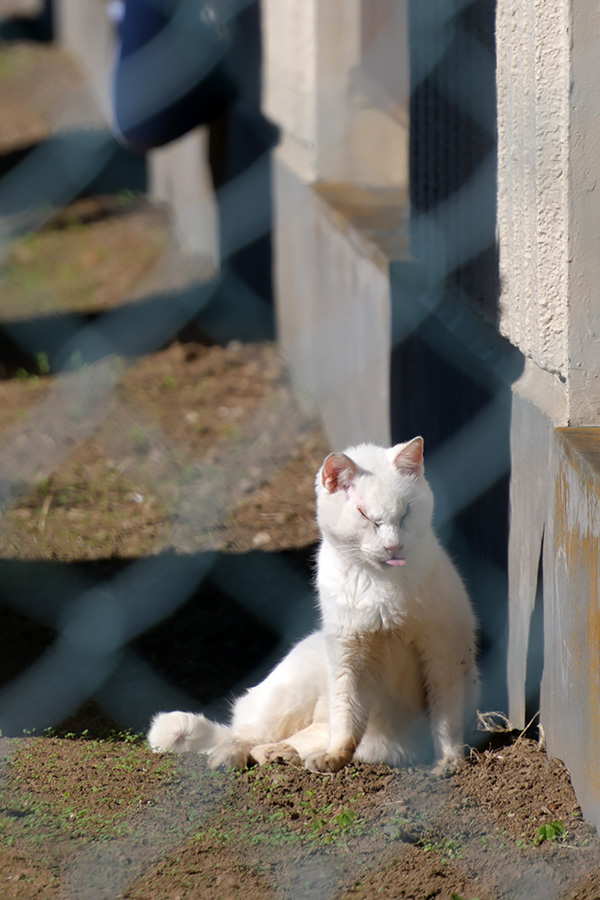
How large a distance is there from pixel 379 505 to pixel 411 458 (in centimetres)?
11

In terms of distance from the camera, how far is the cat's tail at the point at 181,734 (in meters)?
1.95

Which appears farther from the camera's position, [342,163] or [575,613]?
[342,163]

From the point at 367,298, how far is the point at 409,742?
4.66 ft

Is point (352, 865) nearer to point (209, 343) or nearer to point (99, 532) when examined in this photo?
point (99, 532)

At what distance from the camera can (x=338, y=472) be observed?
1.83 metres

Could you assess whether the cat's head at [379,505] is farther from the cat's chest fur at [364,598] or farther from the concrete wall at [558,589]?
the concrete wall at [558,589]

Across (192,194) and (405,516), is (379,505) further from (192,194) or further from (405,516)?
(192,194)

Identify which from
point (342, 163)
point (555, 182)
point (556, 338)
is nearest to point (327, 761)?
point (556, 338)

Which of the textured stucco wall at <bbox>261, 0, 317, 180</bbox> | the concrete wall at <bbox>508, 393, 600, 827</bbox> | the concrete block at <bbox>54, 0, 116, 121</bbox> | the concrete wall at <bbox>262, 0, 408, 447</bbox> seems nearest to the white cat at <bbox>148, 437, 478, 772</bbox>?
the concrete wall at <bbox>508, 393, 600, 827</bbox>

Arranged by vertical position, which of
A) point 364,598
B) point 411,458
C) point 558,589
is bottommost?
point 364,598

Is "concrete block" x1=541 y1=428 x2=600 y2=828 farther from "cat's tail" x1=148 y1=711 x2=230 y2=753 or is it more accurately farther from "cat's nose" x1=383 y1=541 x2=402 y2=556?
"cat's tail" x1=148 y1=711 x2=230 y2=753

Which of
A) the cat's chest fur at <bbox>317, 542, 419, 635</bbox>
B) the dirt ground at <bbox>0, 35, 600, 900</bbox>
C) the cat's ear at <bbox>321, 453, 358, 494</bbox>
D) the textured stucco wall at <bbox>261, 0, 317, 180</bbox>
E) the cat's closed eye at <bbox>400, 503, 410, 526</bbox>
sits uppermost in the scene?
the textured stucco wall at <bbox>261, 0, 317, 180</bbox>

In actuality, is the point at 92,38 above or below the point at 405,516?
below

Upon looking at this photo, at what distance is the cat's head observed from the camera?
179 cm
